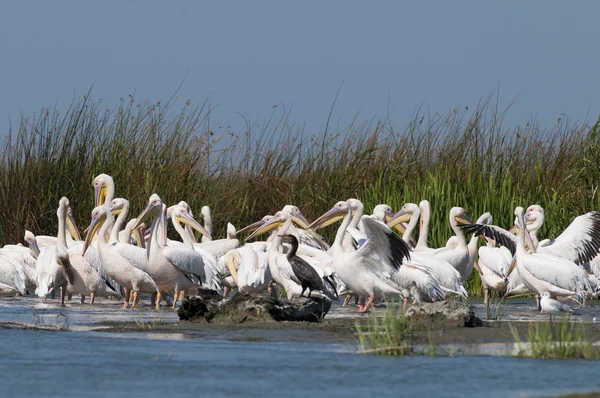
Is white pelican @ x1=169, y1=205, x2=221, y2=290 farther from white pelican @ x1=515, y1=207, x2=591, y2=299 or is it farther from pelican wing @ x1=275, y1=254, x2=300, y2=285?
white pelican @ x1=515, y1=207, x2=591, y2=299

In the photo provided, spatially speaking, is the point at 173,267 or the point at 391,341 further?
the point at 173,267

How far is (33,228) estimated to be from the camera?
17.6 meters

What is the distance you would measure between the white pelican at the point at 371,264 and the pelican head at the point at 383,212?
8.11ft

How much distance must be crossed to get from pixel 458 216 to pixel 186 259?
4039 millimetres

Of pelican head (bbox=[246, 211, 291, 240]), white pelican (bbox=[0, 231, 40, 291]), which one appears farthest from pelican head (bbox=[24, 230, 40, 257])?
pelican head (bbox=[246, 211, 291, 240])

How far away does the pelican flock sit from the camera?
13.5m

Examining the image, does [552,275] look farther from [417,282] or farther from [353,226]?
[353,226]

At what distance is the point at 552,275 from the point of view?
13.6m

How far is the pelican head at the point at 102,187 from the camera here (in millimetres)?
16347

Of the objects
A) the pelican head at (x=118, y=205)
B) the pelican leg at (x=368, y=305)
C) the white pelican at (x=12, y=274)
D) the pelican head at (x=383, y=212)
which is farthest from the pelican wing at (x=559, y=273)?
the white pelican at (x=12, y=274)

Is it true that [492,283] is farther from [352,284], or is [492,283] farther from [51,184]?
[51,184]

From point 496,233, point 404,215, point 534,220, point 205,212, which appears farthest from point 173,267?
point 534,220

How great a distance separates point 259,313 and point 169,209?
6.29 meters

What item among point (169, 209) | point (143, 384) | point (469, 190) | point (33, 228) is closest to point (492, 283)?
point (469, 190)
